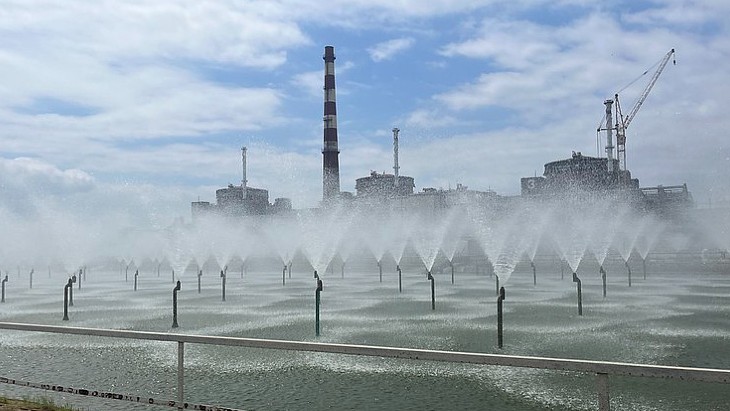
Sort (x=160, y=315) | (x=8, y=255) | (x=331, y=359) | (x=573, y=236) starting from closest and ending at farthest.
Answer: (x=331, y=359), (x=160, y=315), (x=573, y=236), (x=8, y=255)

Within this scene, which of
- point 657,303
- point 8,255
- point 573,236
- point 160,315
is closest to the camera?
point 160,315

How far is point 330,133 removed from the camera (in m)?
93.6

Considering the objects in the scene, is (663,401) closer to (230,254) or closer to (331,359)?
(331,359)

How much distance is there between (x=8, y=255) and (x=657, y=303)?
82.1m

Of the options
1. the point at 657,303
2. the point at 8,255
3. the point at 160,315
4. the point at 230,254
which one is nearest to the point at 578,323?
the point at 657,303

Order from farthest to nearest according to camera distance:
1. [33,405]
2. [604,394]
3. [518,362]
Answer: [33,405], [518,362], [604,394]

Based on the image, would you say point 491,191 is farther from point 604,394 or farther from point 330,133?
point 604,394

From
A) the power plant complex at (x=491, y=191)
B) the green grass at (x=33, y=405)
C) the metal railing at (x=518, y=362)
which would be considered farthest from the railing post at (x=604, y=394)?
the power plant complex at (x=491, y=191)

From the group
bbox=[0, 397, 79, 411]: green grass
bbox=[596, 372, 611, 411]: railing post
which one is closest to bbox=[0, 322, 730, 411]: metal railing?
bbox=[596, 372, 611, 411]: railing post

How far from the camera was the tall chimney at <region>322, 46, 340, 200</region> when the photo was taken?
9362 centimetres

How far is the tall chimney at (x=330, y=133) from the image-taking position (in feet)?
307

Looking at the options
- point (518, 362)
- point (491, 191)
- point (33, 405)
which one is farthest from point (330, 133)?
point (518, 362)

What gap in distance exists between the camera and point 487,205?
92062 mm

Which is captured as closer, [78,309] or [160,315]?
[160,315]
